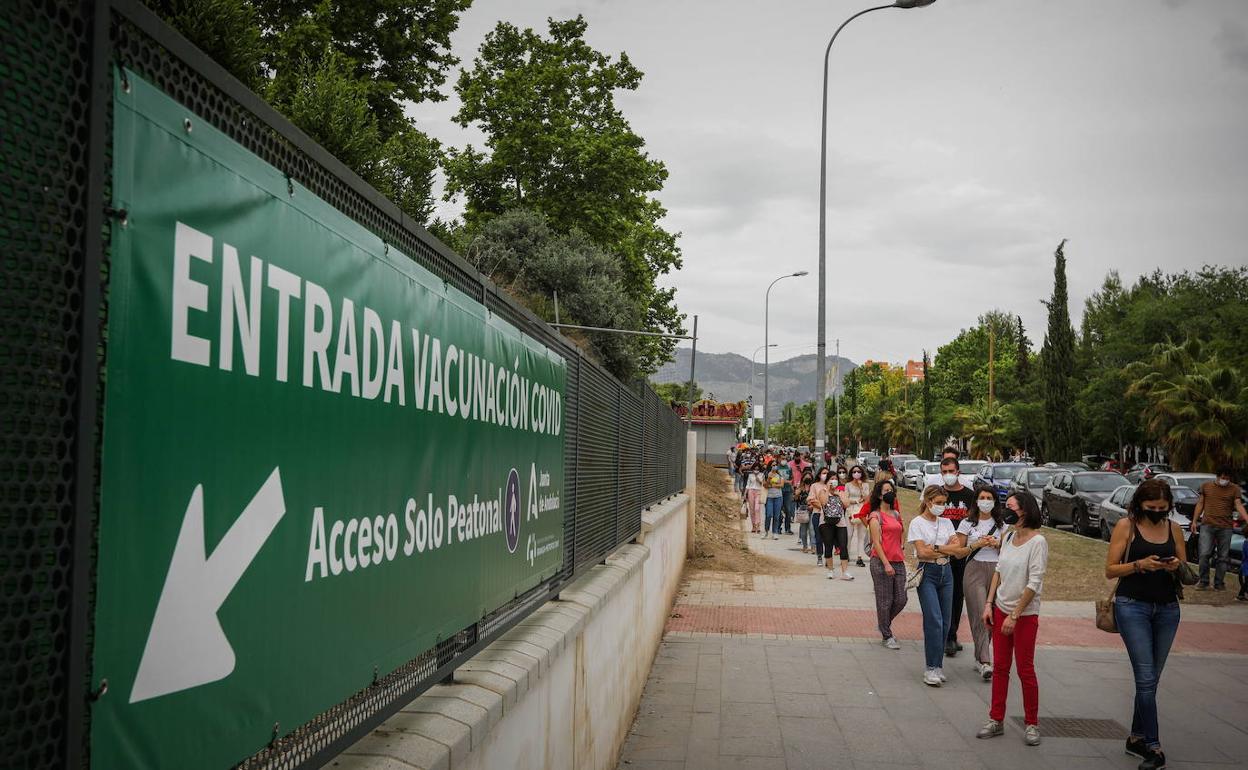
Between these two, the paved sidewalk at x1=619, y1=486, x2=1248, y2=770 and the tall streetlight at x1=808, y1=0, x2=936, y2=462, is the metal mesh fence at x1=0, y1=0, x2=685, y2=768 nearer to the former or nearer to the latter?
the paved sidewalk at x1=619, y1=486, x2=1248, y2=770

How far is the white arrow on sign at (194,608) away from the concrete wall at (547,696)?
84 centimetres

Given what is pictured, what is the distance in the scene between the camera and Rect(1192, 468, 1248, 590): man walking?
1445cm

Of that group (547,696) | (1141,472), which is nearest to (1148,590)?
(547,696)

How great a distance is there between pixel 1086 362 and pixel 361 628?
252ft

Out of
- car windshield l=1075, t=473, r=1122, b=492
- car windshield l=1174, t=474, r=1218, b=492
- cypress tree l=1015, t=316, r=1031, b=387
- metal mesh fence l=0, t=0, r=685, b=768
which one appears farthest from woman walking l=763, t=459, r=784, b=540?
cypress tree l=1015, t=316, r=1031, b=387

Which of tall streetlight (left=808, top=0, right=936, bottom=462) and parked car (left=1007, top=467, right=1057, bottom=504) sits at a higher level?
tall streetlight (left=808, top=0, right=936, bottom=462)

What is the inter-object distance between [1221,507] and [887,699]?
856 centimetres

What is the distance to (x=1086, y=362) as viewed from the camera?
7162 cm

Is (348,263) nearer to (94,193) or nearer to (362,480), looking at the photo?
(362,480)

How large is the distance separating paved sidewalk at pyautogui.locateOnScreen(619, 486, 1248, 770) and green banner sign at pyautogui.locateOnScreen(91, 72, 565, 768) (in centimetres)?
482

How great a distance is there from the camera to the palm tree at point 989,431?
74938mm

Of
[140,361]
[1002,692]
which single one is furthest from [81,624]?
[1002,692]

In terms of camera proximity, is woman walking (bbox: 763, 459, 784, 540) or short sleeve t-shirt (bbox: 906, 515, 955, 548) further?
woman walking (bbox: 763, 459, 784, 540)

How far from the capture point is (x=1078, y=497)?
1000 inches
